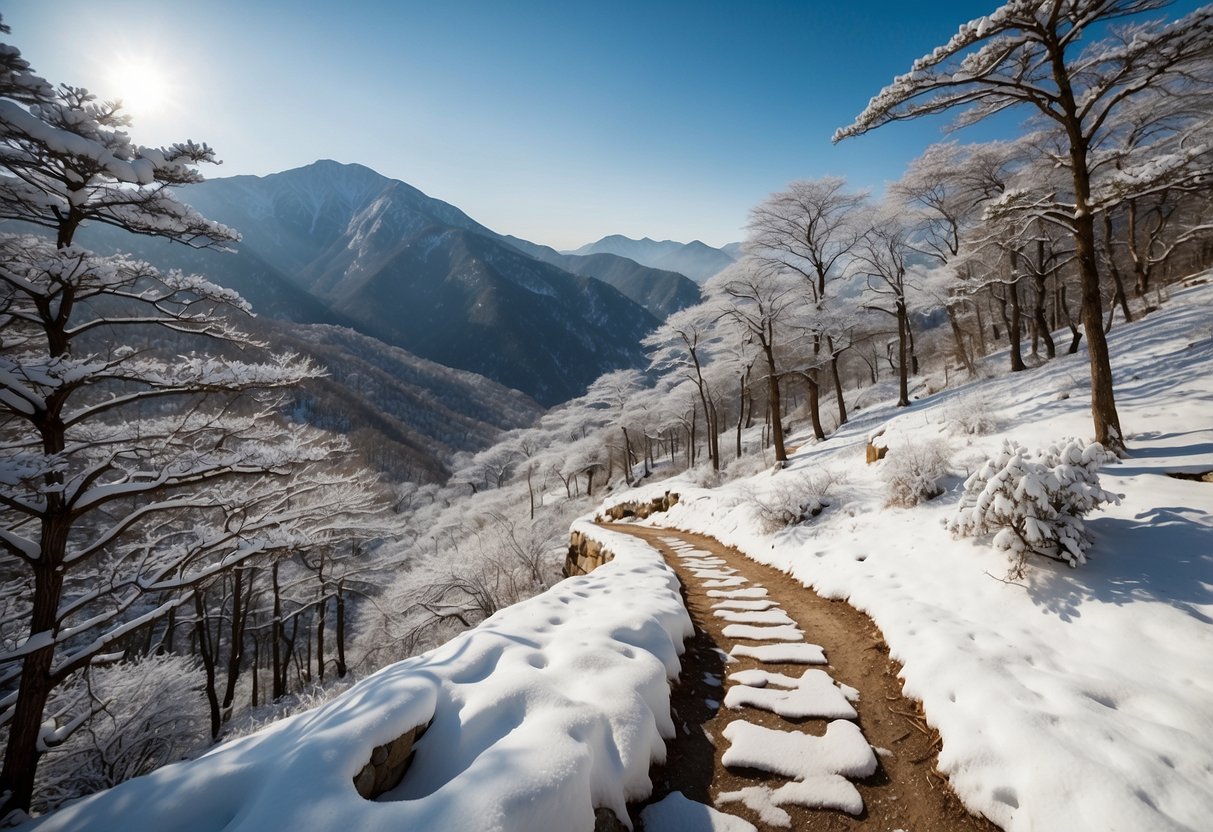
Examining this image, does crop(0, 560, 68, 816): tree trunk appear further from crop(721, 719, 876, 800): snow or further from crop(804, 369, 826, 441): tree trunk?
crop(804, 369, 826, 441): tree trunk

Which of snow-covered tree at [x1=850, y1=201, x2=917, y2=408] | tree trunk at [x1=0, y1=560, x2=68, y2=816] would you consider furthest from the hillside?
snow-covered tree at [x1=850, y1=201, x2=917, y2=408]

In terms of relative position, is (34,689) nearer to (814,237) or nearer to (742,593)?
(742,593)

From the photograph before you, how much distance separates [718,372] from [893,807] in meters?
25.4

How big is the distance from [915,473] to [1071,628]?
371 cm

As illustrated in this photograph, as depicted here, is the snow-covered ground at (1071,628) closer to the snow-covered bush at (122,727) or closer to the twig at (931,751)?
the twig at (931,751)

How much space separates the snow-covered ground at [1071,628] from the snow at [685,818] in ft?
4.34

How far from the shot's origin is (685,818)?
2410 millimetres

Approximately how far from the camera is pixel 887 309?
16.3m

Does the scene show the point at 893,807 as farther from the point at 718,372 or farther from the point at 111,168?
the point at 718,372

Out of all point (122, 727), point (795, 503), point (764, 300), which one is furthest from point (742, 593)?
point (122, 727)

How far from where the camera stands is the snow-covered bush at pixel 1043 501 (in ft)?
13.1

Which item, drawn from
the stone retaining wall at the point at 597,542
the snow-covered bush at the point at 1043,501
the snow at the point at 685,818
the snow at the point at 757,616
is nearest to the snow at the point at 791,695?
the snow at the point at 685,818

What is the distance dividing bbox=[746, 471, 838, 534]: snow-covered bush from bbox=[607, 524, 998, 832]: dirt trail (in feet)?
10.5

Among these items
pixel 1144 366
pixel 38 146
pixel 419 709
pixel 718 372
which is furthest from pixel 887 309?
pixel 38 146
